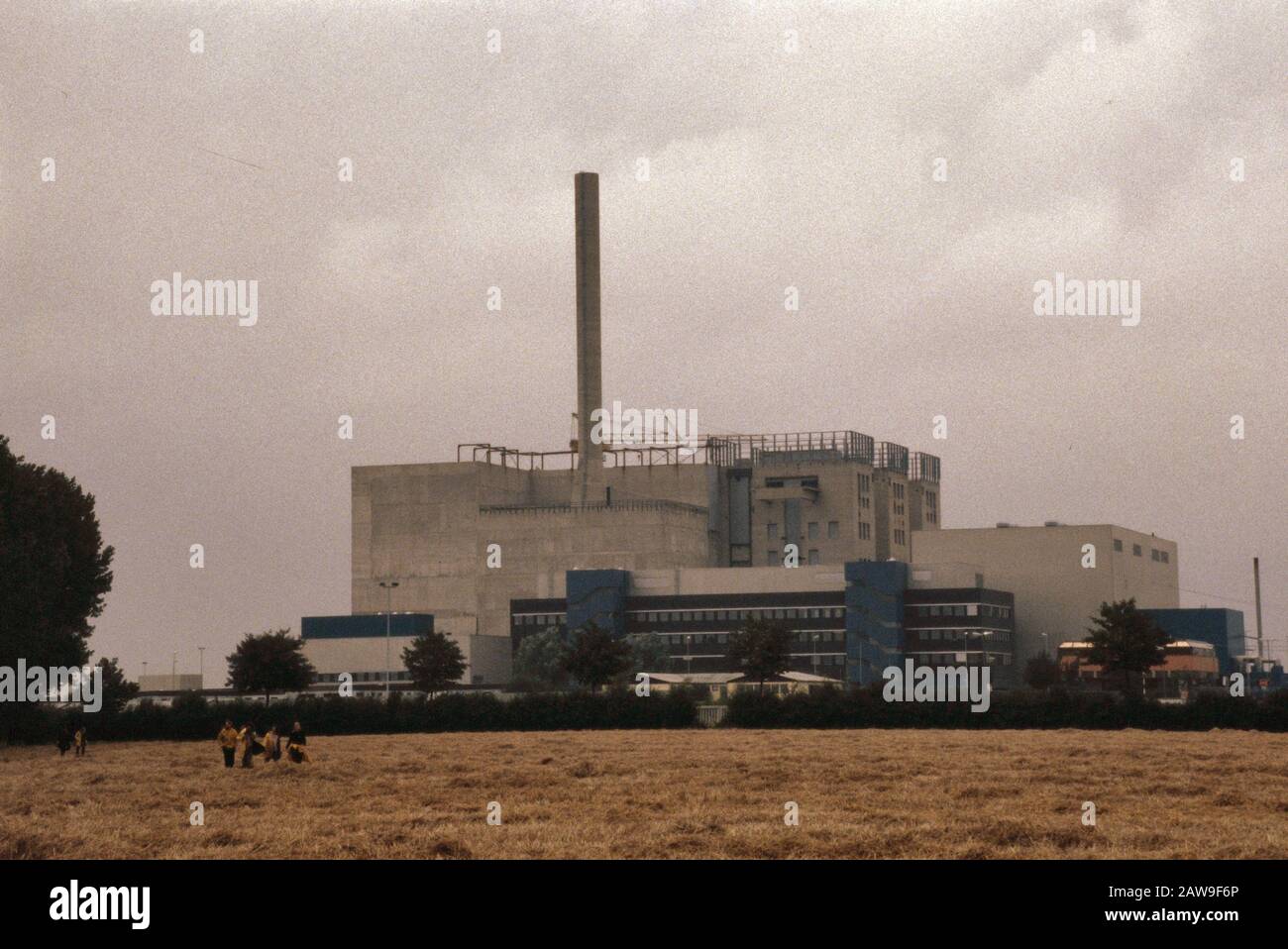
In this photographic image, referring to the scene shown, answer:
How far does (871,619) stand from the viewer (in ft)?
534

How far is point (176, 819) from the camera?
117 ft

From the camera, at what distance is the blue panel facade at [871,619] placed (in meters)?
162

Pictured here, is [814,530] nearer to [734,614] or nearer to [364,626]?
[734,614]

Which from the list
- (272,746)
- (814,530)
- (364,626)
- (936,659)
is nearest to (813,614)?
(936,659)

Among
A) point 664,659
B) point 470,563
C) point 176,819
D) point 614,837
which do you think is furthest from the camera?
point 470,563

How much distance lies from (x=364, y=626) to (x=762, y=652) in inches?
2445

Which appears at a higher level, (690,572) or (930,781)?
(690,572)

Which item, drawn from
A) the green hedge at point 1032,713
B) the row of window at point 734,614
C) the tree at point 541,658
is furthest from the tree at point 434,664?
the green hedge at point 1032,713

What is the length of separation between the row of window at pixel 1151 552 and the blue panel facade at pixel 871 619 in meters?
28.5

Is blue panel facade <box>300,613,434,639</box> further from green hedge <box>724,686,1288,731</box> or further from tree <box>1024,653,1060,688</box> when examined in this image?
green hedge <box>724,686,1288,731</box>

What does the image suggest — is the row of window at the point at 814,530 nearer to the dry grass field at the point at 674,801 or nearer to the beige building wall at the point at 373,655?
the beige building wall at the point at 373,655
